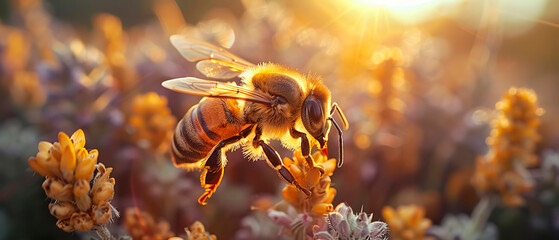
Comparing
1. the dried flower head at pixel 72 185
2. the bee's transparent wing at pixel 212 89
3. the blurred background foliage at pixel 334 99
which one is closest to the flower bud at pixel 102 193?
the dried flower head at pixel 72 185

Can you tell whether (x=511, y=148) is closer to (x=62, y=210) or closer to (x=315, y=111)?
(x=315, y=111)

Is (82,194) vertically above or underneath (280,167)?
underneath

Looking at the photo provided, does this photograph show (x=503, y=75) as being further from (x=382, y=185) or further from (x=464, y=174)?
(x=382, y=185)

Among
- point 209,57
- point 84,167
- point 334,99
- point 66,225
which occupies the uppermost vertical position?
point 334,99

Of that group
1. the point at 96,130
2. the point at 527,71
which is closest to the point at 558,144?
the point at 527,71

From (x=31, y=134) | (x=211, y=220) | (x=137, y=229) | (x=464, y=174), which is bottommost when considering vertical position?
(x=137, y=229)

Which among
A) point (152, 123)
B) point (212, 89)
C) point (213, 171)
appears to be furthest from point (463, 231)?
point (152, 123)

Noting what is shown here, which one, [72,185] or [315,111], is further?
[315,111]
